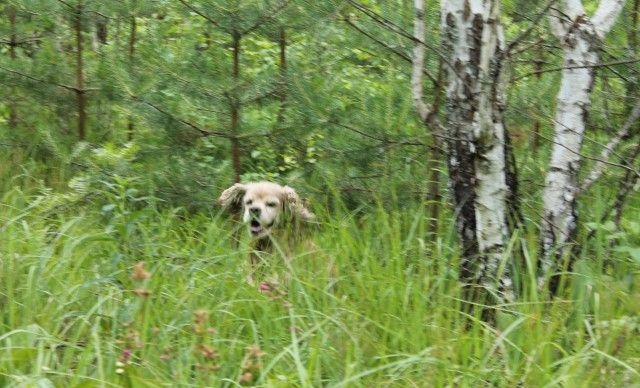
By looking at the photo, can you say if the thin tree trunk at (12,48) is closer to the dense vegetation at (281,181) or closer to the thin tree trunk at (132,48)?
the dense vegetation at (281,181)

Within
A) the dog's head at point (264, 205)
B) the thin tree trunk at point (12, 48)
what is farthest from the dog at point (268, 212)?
the thin tree trunk at point (12, 48)

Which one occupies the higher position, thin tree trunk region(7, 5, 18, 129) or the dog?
thin tree trunk region(7, 5, 18, 129)

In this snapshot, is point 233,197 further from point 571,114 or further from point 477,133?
point 571,114

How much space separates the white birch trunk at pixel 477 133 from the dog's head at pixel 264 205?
131 cm

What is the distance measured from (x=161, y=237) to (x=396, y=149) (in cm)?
145

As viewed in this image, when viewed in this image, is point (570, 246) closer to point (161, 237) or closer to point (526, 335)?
Answer: point (526, 335)

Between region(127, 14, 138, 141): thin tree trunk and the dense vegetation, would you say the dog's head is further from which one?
region(127, 14, 138, 141): thin tree trunk

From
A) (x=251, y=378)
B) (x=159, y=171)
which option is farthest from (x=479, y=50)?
(x=159, y=171)

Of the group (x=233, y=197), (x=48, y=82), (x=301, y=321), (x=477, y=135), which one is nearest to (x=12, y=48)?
(x=48, y=82)

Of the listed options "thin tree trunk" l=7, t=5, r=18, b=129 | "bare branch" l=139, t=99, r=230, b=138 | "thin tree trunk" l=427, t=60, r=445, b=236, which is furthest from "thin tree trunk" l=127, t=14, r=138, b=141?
"thin tree trunk" l=427, t=60, r=445, b=236

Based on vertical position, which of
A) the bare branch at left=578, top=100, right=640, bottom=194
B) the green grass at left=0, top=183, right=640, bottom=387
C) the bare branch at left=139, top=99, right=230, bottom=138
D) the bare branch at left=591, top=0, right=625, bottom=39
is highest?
the bare branch at left=591, top=0, right=625, bottom=39

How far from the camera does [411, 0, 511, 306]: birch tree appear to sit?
14.4ft

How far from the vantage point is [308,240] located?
515 centimetres

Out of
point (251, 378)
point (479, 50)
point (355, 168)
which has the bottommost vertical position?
point (251, 378)
